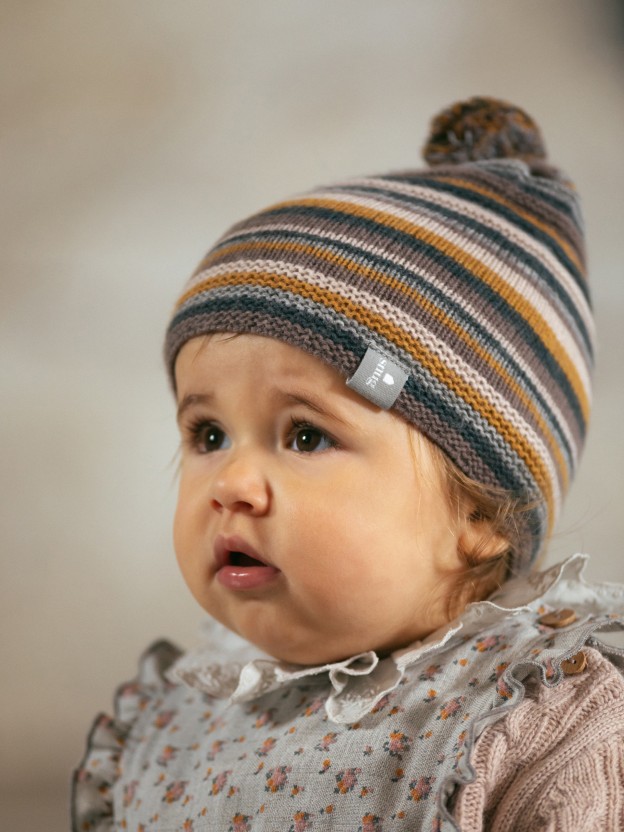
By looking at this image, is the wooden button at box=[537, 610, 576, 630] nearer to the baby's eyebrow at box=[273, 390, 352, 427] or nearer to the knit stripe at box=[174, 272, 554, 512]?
the knit stripe at box=[174, 272, 554, 512]

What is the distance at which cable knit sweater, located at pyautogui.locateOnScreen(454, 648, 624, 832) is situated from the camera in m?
0.73

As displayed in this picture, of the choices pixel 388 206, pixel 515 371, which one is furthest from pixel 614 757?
pixel 388 206

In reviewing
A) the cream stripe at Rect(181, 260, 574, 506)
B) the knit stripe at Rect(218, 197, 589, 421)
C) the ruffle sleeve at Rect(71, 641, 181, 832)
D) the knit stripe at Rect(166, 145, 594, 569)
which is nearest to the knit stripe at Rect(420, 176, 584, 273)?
the knit stripe at Rect(166, 145, 594, 569)

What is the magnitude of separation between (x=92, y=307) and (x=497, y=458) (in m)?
0.86

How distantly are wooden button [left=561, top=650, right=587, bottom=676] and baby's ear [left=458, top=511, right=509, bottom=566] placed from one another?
17 cm

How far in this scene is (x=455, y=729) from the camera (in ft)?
2.63

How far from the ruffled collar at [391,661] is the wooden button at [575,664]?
3.8 inches

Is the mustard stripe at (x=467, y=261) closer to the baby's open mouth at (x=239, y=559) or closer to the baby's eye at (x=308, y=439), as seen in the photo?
the baby's eye at (x=308, y=439)

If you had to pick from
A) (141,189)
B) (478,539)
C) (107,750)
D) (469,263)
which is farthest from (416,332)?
(141,189)

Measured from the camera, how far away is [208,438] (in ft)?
3.36

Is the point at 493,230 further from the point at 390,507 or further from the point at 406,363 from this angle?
the point at 390,507

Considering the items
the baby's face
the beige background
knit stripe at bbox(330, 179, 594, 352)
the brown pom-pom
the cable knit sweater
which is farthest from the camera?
the beige background

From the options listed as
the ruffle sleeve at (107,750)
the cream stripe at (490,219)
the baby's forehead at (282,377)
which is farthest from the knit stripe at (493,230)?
the ruffle sleeve at (107,750)

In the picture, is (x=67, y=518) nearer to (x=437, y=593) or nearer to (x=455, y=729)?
(x=437, y=593)
